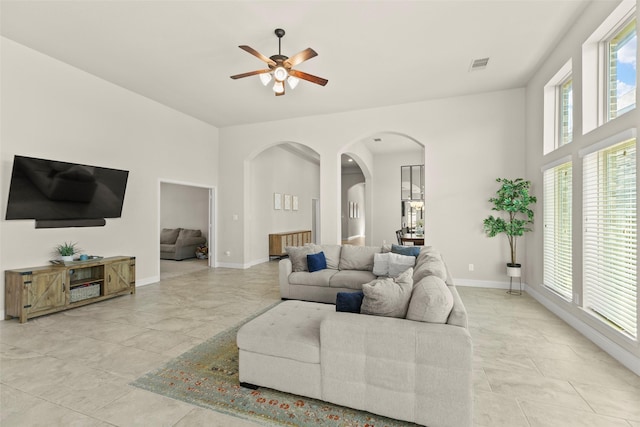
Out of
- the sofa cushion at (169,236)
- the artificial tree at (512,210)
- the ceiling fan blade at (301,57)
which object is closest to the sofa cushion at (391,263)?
the artificial tree at (512,210)

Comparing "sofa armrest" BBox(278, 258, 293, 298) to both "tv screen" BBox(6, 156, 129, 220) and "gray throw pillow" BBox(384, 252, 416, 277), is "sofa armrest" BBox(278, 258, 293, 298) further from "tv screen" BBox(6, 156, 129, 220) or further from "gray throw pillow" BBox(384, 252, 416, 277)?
"tv screen" BBox(6, 156, 129, 220)

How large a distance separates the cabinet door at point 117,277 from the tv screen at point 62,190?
84cm

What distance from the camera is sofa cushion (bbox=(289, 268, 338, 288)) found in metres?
4.42

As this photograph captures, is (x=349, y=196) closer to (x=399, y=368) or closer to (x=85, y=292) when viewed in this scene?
(x=85, y=292)

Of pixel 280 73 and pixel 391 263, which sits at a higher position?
pixel 280 73

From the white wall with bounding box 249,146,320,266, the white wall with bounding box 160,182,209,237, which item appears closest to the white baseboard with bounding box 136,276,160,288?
the white wall with bounding box 249,146,320,266

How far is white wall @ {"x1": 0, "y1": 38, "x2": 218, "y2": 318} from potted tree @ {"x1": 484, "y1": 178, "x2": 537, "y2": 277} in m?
6.10

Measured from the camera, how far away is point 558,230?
4.17 m

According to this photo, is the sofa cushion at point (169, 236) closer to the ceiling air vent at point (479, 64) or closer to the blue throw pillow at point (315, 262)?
the blue throw pillow at point (315, 262)

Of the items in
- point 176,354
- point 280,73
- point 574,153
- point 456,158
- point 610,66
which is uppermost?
point 280,73

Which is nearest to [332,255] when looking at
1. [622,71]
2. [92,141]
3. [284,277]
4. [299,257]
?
[299,257]

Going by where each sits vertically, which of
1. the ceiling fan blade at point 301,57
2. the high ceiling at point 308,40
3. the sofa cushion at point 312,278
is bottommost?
the sofa cushion at point 312,278

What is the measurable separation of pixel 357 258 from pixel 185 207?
707 cm

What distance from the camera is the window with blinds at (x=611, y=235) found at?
106 inches
